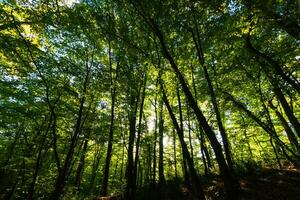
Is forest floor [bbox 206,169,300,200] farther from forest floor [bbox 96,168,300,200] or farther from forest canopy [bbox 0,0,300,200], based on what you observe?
forest canopy [bbox 0,0,300,200]

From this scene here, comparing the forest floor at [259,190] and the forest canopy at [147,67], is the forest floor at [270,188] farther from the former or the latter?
the forest canopy at [147,67]

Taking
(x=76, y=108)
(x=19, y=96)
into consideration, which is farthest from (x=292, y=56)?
(x=19, y=96)

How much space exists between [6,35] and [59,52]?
3.75 metres

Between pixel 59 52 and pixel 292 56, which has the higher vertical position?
pixel 59 52

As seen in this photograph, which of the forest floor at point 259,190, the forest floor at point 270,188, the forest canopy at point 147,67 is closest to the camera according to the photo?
the forest canopy at point 147,67

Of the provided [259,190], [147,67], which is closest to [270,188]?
[259,190]

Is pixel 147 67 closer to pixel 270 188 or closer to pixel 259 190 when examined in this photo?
pixel 259 190

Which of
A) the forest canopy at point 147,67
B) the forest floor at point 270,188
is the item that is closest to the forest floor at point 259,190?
the forest floor at point 270,188

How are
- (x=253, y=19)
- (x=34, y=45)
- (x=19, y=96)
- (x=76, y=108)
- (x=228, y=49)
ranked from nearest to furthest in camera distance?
(x=253, y=19)
(x=228, y=49)
(x=34, y=45)
(x=19, y=96)
(x=76, y=108)

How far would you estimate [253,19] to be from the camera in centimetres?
602

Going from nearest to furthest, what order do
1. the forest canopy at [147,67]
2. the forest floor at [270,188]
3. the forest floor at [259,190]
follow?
the forest canopy at [147,67] → the forest floor at [270,188] → the forest floor at [259,190]

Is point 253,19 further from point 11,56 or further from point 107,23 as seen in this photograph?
point 11,56

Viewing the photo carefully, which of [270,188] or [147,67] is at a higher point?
[147,67]

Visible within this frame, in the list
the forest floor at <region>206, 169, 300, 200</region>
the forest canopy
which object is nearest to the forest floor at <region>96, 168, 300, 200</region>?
the forest floor at <region>206, 169, 300, 200</region>
